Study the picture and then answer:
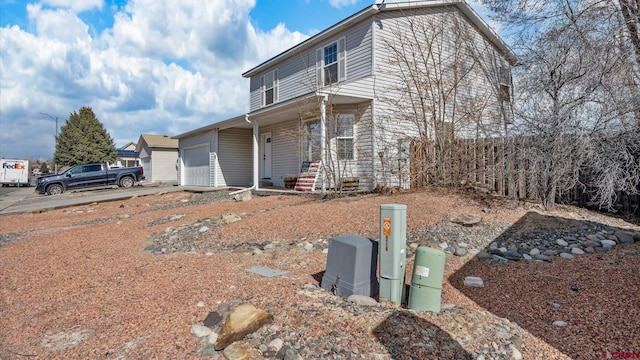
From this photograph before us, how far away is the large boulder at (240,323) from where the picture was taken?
270 cm

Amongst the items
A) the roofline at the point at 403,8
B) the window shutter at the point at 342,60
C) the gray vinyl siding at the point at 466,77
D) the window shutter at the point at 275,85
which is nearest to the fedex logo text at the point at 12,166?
the window shutter at the point at 275,85

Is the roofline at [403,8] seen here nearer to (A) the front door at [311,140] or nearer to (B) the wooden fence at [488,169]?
(A) the front door at [311,140]

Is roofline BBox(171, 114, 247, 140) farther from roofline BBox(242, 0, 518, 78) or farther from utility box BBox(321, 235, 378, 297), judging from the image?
utility box BBox(321, 235, 378, 297)

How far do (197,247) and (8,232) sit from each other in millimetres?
5917

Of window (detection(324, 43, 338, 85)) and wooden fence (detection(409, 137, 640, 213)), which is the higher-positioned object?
window (detection(324, 43, 338, 85))

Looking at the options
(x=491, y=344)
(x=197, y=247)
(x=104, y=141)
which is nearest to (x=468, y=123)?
(x=197, y=247)

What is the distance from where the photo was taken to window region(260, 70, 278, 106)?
52.6 ft

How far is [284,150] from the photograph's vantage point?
46.9 feet

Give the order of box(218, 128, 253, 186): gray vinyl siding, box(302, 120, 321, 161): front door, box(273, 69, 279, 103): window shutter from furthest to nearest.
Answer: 1. box(218, 128, 253, 186): gray vinyl siding
2. box(273, 69, 279, 103): window shutter
3. box(302, 120, 321, 161): front door

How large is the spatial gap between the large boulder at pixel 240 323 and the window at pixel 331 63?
33.5 ft

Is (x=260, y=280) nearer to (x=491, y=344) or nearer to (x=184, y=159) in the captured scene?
(x=491, y=344)

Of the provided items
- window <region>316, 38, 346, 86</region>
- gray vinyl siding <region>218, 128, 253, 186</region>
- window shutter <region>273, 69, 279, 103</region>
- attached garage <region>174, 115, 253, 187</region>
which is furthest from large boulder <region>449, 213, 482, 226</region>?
gray vinyl siding <region>218, 128, 253, 186</region>

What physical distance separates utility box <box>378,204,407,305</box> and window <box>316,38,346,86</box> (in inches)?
369

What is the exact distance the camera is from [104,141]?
40188 millimetres
